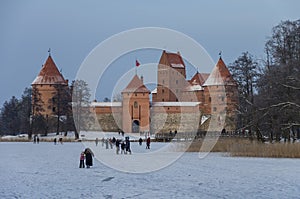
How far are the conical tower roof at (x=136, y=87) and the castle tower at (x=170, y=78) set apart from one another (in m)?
13.6

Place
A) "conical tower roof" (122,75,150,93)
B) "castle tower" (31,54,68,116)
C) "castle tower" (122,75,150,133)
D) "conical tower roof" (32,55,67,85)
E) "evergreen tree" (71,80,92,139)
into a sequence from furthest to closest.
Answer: "conical tower roof" (32,55,67,85)
"castle tower" (31,54,68,116)
"conical tower roof" (122,75,150,93)
"castle tower" (122,75,150,133)
"evergreen tree" (71,80,92,139)

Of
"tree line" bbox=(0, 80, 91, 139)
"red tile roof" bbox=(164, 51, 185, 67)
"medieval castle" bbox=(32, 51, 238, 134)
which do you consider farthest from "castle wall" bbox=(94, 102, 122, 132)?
"red tile roof" bbox=(164, 51, 185, 67)

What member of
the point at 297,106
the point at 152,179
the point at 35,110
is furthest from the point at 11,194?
the point at 35,110

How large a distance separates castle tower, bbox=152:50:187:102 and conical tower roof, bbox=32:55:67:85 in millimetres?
19078

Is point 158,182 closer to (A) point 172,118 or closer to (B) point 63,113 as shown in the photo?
(B) point 63,113

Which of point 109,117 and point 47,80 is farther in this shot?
point 47,80

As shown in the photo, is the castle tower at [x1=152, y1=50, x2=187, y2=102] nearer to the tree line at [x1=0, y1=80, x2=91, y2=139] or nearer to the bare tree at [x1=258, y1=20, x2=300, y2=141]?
the tree line at [x1=0, y1=80, x2=91, y2=139]

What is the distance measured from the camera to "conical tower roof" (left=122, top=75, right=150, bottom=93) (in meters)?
69.7

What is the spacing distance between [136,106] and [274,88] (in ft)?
138

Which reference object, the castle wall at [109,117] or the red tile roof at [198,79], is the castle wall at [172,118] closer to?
the castle wall at [109,117]

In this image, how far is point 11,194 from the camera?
10555 mm

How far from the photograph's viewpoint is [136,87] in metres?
70.2

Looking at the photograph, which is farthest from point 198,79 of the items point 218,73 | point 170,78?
point 218,73

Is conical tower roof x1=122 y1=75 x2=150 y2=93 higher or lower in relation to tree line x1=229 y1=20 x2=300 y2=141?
higher
